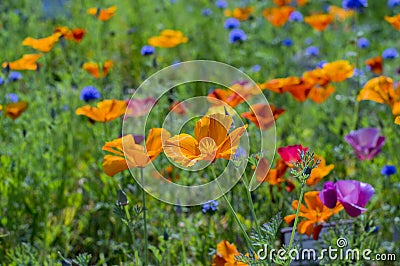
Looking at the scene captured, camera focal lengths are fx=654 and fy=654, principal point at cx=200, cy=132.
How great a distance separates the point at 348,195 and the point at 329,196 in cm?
6

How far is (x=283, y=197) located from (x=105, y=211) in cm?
62

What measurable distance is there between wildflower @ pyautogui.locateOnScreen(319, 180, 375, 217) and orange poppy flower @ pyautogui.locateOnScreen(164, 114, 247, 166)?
0.31m

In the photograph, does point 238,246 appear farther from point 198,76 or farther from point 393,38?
point 393,38

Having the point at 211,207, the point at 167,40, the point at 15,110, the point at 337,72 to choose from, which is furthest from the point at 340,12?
the point at 211,207

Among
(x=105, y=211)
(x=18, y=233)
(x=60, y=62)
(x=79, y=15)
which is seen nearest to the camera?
(x=18, y=233)

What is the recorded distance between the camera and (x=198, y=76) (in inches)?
118

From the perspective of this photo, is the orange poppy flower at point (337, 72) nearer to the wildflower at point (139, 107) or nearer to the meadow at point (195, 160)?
the meadow at point (195, 160)

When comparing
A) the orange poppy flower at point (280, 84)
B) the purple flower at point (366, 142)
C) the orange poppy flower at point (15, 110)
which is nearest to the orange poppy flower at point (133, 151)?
the orange poppy flower at point (280, 84)

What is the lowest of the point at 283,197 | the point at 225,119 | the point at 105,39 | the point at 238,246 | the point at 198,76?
the point at 238,246

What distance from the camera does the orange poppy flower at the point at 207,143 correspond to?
4.06 feet

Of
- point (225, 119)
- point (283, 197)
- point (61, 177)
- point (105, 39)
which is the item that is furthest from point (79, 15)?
point (225, 119)

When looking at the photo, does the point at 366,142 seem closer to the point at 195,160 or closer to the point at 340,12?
the point at 195,160

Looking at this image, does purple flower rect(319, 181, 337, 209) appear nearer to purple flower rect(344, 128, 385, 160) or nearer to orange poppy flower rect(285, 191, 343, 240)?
orange poppy flower rect(285, 191, 343, 240)

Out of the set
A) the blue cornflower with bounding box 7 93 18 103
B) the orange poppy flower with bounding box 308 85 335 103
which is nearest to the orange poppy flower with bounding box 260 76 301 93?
the orange poppy flower with bounding box 308 85 335 103
